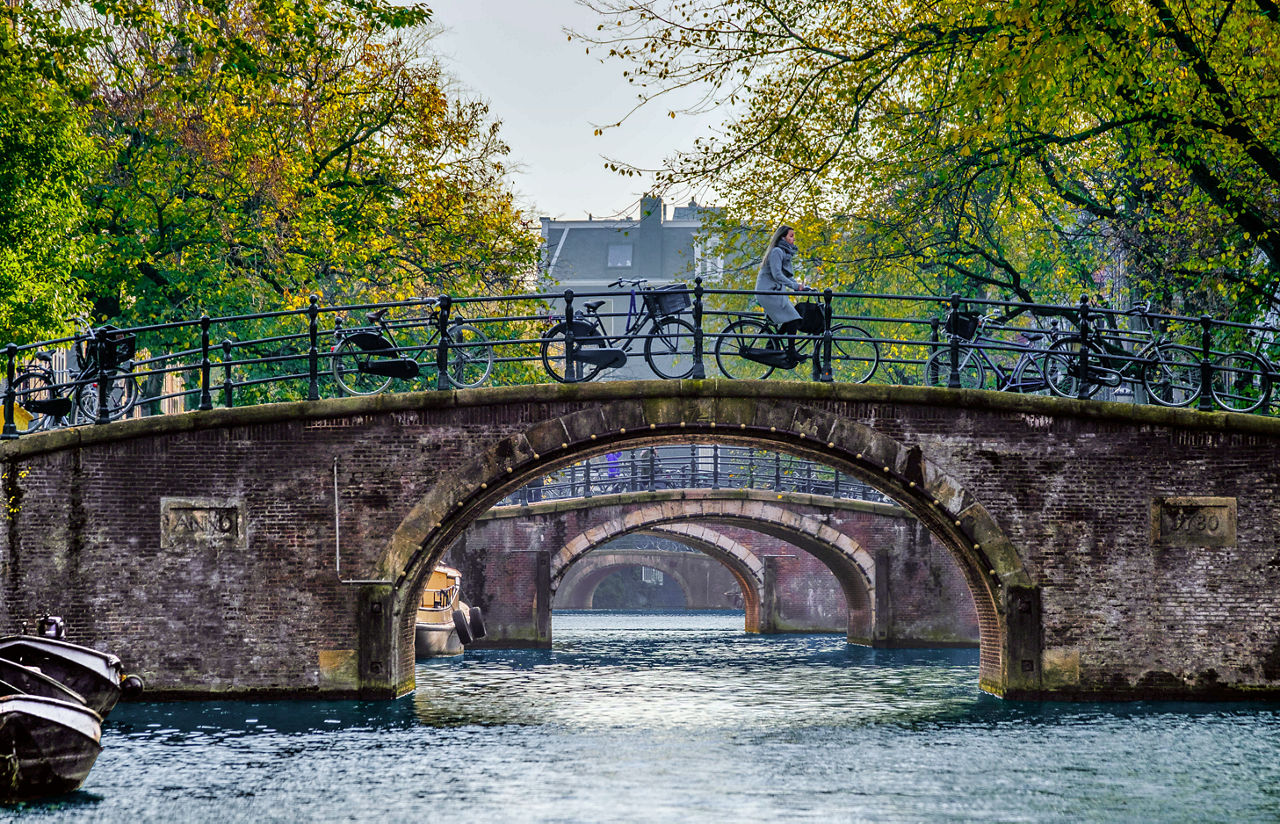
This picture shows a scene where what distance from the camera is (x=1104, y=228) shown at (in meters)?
22.5

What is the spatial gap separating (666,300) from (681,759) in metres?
5.01

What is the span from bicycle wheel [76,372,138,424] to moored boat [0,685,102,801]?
14.5ft

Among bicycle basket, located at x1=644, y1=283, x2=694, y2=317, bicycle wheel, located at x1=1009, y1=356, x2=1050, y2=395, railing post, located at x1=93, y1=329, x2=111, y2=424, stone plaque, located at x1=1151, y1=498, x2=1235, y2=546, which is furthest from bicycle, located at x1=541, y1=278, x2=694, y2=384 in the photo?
stone plaque, located at x1=1151, y1=498, x2=1235, y2=546

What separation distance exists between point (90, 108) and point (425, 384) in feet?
25.1

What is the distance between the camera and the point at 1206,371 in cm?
1388

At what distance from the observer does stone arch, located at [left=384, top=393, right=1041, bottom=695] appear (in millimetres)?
13844

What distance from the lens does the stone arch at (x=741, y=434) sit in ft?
Result: 45.4

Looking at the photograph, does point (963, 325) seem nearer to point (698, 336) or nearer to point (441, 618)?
point (698, 336)

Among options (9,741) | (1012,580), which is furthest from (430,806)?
(1012,580)

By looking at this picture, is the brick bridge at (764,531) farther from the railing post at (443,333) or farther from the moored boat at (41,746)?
the moored boat at (41,746)

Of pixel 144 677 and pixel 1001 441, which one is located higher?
pixel 1001 441

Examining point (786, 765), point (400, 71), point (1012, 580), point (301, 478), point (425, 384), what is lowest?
point (786, 765)

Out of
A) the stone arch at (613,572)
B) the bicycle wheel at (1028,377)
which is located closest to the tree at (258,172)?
the bicycle wheel at (1028,377)

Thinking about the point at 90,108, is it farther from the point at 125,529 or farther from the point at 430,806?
the point at 430,806
